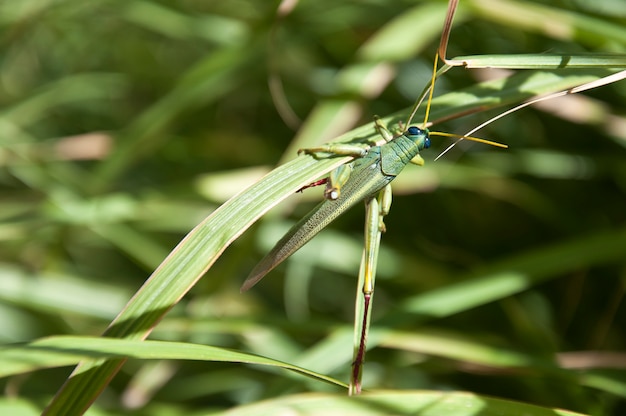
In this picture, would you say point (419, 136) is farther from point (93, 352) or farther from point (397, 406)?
point (93, 352)

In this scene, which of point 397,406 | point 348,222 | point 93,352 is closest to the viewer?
point 93,352

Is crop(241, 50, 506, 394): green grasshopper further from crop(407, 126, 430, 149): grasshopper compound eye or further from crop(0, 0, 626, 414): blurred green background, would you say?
crop(0, 0, 626, 414): blurred green background

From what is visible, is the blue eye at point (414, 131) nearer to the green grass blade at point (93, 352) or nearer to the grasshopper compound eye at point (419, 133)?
the grasshopper compound eye at point (419, 133)

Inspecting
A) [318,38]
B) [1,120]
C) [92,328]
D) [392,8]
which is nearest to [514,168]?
[392,8]

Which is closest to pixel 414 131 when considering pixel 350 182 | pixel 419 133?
pixel 419 133

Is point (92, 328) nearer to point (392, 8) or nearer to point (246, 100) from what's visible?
point (246, 100)

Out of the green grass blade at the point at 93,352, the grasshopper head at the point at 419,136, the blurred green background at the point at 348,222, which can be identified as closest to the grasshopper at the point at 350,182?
the grasshopper head at the point at 419,136
